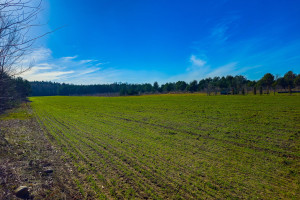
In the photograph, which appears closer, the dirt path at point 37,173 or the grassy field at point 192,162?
the dirt path at point 37,173

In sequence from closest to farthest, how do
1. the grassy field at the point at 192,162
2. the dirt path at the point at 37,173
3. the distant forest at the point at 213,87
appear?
1. the dirt path at the point at 37,173
2. the grassy field at the point at 192,162
3. the distant forest at the point at 213,87

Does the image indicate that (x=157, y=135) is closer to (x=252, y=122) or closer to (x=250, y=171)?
(x=250, y=171)

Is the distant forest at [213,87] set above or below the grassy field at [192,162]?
above

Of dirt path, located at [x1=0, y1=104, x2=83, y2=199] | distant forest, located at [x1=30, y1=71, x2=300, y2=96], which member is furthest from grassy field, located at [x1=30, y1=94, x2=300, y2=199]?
distant forest, located at [x1=30, y1=71, x2=300, y2=96]

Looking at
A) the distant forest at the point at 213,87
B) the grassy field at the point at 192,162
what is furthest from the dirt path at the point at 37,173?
the distant forest at the point at 213,87

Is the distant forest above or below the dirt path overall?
above

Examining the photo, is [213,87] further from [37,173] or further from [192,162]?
[37,173]

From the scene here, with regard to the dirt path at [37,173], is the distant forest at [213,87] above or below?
above

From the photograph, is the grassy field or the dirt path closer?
the dirt path

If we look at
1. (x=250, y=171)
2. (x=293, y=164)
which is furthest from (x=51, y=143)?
(x=293, y=164)

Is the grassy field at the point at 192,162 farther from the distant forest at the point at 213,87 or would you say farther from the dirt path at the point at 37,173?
the distant forest at the point at 213,87

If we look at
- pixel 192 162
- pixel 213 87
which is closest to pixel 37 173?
pixel 192 162

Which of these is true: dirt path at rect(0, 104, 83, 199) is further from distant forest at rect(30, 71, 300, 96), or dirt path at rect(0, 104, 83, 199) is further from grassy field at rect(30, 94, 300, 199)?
distant forest at rect(30, 71, 300, 96)

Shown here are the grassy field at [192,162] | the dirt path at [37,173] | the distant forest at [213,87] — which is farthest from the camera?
the distant forest at [213,87]
